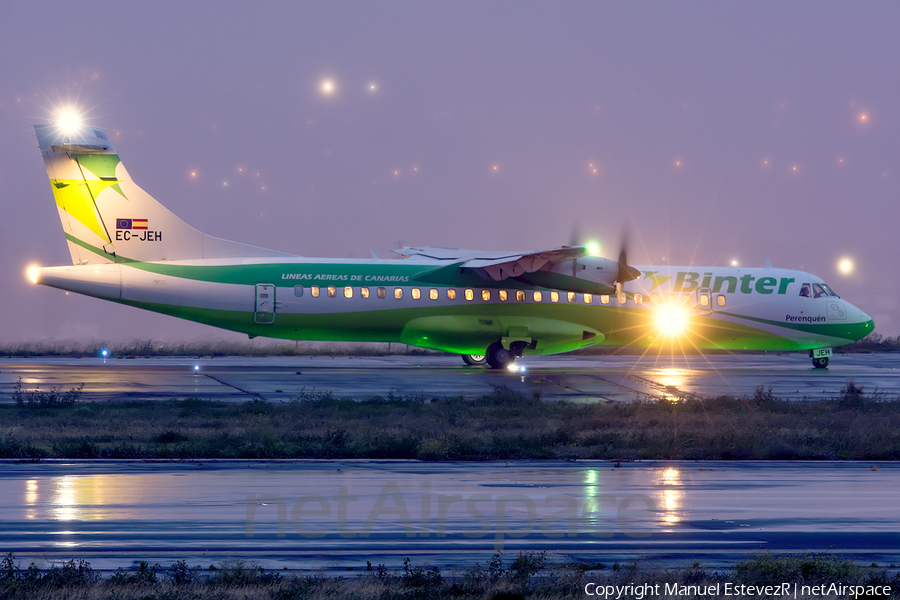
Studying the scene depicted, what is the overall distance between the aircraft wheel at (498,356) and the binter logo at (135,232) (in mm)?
12097

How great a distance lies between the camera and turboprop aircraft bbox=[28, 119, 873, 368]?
99.6ft

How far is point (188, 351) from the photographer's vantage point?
50.6 m

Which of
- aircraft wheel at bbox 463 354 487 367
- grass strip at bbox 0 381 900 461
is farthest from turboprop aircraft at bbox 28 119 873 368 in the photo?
grass strip at bbox 0 381 900 461

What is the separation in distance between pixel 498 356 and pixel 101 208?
47.4 feet

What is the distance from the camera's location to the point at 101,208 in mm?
30531

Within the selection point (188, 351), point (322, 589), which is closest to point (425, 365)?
point (188, 351)

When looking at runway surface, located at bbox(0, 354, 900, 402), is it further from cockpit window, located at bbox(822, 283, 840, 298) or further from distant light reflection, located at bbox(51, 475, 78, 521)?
distant light reflection, located at bbox(51, 475, 78, 521)

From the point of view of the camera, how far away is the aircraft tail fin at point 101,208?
30375 mm

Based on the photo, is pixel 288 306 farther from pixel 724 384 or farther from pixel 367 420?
pixel 724 384

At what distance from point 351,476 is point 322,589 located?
18.2ft

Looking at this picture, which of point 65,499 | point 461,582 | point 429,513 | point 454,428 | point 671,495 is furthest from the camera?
point 454,428

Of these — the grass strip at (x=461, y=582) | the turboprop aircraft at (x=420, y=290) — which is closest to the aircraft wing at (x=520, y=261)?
the turboprop aircraft at (x=420, y=290)

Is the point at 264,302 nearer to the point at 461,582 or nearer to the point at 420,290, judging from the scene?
the point at 420,290

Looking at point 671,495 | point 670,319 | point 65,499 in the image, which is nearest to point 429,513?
point 671,495
